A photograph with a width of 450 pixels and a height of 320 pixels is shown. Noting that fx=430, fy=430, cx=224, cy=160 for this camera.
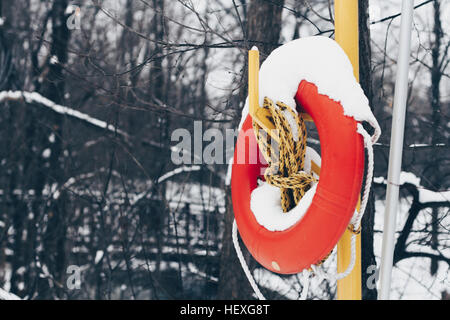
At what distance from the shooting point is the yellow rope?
135cm

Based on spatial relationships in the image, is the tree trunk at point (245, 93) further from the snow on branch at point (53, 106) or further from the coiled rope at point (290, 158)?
the snow on branch at point (53, 106)

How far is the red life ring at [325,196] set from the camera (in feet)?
3.92

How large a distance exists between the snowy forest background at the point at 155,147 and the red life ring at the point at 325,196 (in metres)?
1.30

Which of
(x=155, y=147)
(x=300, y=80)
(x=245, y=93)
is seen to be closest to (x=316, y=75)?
(x=300, y=80)

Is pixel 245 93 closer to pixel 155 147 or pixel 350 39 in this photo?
pixel 350 39

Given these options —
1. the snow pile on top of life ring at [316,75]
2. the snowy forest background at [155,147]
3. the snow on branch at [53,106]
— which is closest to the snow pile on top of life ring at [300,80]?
the snow pile on top of life ring at [316,75]

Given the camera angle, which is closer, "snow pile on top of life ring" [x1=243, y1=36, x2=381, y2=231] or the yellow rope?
"snow pile on top of life ring" [x1=243, y1=36, x2=381, y2=231]

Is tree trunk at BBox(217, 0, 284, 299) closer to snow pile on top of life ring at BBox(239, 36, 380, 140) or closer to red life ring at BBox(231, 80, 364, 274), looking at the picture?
snow pile on top of life ring at BBox(239, 36, 380, 140)

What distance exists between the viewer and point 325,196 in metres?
1.21

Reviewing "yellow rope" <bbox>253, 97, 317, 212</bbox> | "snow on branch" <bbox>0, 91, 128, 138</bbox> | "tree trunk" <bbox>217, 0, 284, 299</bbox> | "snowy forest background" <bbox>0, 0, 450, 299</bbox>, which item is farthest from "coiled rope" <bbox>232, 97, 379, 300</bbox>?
"snow on branch" <bbox>0, 91, 128, 138</bbox>

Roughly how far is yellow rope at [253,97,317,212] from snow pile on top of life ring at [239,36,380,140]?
0.04 meters

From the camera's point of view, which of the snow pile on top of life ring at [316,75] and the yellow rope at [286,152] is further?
the yellow rope at [286,152]

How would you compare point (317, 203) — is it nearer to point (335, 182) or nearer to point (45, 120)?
point (335, 182)

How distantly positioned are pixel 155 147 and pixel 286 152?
4576mm
